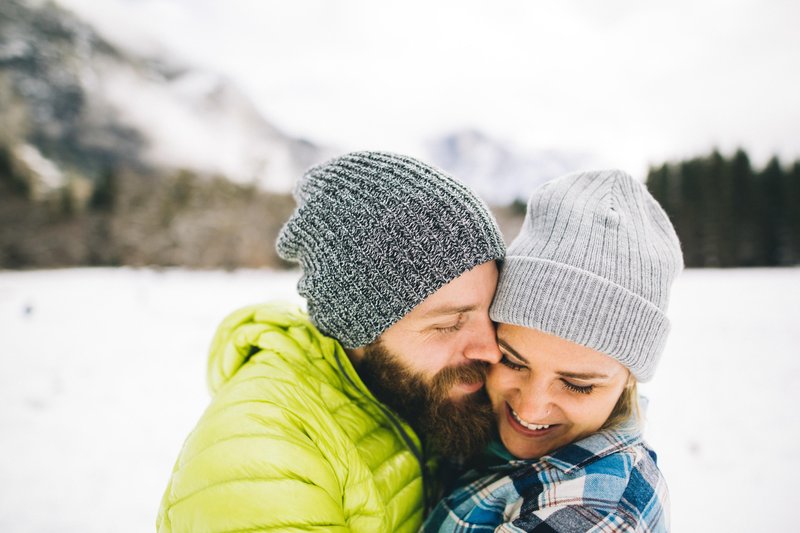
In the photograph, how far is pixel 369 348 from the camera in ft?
6.43

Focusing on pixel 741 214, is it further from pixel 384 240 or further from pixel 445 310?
pixel 384 240

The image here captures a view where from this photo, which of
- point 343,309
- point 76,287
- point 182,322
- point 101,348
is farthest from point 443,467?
point 76,287

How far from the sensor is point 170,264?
39.9m

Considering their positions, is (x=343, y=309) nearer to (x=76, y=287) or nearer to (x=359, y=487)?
(x=359, y=487)

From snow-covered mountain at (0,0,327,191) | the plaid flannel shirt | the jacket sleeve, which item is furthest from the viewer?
snow-covered mountain at (0,0,327,191)

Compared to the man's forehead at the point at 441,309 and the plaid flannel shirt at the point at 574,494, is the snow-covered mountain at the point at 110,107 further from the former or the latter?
the plaid flannel shirt at the point at 574,494

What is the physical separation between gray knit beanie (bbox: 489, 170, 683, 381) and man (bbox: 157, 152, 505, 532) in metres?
0.18

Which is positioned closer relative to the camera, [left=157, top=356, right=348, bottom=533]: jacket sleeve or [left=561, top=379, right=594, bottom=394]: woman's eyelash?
[left=157, top=356, right=348, bottom=533]: jacket sleeve

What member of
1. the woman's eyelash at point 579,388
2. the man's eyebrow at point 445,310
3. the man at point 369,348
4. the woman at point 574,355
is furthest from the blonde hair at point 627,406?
the man's eyebrow at point 445,310

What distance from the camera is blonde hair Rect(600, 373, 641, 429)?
74.0 inches

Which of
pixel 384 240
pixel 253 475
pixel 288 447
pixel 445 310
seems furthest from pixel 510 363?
pixel 253 475

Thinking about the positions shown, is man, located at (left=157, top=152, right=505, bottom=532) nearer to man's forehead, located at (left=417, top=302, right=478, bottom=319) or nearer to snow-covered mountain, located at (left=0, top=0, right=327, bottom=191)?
man's forehead, located at (left=417, top=302, right=478, bottom=319)

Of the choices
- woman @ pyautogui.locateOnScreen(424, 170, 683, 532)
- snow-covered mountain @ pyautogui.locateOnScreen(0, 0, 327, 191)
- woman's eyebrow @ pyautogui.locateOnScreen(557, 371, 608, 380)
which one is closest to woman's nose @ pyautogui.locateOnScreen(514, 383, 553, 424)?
woman @ pyautogui.locateOnScreen(424, 170, 683, 532)

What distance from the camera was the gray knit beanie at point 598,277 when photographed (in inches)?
66.4
